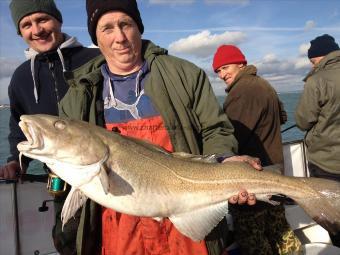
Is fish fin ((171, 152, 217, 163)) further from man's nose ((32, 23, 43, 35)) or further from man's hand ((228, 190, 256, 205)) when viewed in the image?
man's nose ((32, 23, 43, 35))

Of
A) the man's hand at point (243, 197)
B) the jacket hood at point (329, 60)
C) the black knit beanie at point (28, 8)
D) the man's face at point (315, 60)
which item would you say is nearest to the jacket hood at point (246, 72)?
the jacket hood at point (329, 60)

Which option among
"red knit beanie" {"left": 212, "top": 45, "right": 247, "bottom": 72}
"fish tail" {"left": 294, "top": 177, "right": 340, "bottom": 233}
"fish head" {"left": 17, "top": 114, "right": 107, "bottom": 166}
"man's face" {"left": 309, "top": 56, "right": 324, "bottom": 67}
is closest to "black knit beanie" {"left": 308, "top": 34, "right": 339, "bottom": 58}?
"man's face" {"left": 309, "top": 56, "right": 324, "bottom": 67}

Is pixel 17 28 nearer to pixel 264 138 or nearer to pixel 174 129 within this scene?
pixel 174 129

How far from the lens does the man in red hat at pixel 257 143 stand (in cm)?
529

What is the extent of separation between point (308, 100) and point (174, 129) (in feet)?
11.9

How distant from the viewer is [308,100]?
6152 mm

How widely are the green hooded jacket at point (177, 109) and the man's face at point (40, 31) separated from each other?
58.2 inches

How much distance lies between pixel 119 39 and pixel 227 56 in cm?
309

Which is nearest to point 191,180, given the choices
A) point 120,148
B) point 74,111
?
point 120,148

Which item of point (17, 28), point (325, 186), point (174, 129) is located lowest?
point (325, 186)

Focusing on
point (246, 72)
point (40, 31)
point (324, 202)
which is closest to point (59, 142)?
point (324, 202)

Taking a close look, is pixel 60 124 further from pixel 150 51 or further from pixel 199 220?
pixel 199 220

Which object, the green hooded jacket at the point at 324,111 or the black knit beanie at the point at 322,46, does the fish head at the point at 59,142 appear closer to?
the green hooded jacket at the point at 324,111

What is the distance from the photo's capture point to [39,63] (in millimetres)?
4832
